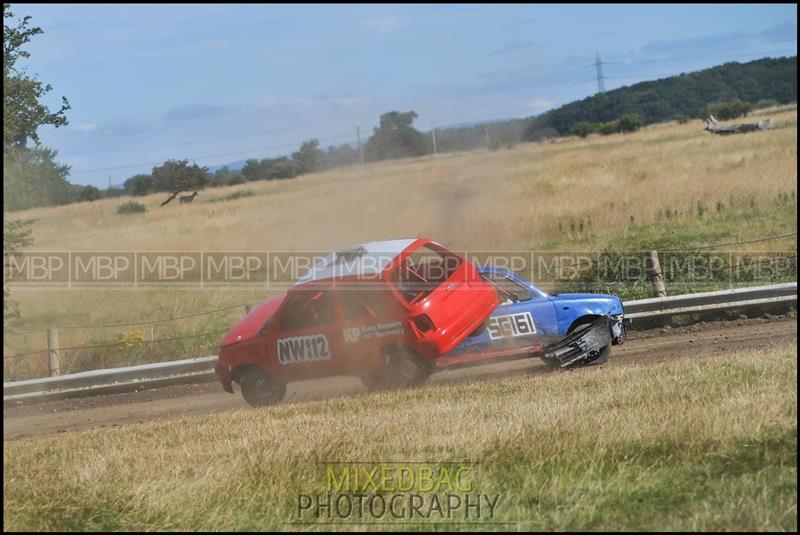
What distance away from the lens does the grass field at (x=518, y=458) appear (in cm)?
602

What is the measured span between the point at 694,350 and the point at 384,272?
4.57 m

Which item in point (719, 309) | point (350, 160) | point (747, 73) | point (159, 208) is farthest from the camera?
point (747, 73)

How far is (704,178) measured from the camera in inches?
1208

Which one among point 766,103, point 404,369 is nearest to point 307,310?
point 404,369

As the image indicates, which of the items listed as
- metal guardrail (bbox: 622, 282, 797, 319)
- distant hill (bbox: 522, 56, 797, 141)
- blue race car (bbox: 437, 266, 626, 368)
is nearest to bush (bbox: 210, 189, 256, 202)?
metal guardrail (bbox: 622, 282, 797, 319)

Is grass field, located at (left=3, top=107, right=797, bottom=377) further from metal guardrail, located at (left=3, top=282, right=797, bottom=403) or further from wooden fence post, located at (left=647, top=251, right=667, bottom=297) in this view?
metal guardrail, located at (left=3, top=282, right=797, bottom=403)

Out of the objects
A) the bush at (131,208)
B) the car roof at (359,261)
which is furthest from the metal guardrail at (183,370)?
the bush at (131,208)

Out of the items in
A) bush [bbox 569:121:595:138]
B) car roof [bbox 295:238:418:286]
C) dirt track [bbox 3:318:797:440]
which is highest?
bush [bbox 569:121:595:138]

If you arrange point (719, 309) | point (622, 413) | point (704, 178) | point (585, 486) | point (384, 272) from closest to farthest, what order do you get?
point (585, 486)
point (622, 413)
point (384, 272)
point (719, 309)
point (704, 178)

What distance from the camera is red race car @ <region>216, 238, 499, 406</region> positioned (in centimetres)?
1284

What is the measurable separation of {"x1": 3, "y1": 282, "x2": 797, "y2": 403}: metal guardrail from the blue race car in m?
2.89

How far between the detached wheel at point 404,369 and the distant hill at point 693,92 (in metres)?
28.8

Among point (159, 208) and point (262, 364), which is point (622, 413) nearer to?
point (262, 364)

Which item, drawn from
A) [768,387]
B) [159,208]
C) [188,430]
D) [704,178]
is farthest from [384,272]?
[704,178]
